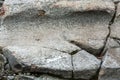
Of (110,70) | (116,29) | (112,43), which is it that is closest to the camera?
(110,70)

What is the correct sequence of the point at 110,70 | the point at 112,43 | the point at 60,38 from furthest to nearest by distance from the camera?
the point at 60,38 < the point at 112,43 < the point at 110,70

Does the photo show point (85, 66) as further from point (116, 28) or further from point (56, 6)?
point (56, 6)

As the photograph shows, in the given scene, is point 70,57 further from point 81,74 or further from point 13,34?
point 13,34

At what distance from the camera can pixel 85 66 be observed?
4.17 metres

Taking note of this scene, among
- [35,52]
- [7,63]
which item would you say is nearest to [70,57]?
[35,52]

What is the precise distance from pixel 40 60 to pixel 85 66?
0.53 meters

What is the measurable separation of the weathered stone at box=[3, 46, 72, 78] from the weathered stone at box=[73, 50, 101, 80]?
Result: 0.07 metres

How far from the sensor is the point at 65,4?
485cm

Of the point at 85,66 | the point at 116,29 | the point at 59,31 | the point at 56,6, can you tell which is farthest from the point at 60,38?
the point at 116,29

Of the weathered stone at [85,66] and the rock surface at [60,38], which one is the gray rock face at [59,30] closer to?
the rock surface at [60,38]

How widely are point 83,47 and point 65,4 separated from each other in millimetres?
693

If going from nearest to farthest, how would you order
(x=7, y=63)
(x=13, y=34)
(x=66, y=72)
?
(x=66, y=72), (x=7, y=63), (x=13, y=34)

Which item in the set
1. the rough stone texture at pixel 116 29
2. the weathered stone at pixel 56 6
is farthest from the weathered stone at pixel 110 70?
the weathered stone at pixel 56 6

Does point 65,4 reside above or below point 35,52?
above
